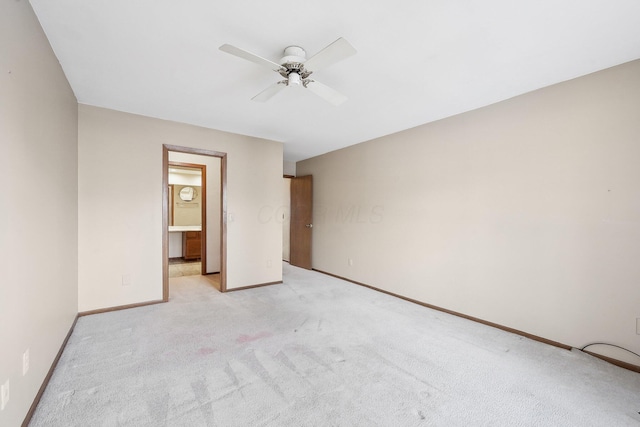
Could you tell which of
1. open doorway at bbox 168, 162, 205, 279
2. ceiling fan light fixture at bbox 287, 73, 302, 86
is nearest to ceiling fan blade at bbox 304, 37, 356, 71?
ceiling fan light fixture at bbox 287, 73, 302, 86

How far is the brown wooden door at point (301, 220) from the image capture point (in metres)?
5.67

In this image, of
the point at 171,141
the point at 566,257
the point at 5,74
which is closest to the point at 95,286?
the point at 171,141

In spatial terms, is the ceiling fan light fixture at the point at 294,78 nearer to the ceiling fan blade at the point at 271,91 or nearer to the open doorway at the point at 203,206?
the ceiling fan blade at the point at 271,91

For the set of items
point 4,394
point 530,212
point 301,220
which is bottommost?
point 4,394

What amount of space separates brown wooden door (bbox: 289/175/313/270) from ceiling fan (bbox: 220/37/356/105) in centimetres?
344

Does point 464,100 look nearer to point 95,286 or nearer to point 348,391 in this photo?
point 348,391

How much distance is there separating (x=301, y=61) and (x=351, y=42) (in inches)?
14.8

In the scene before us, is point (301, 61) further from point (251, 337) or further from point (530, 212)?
point (530, 212)

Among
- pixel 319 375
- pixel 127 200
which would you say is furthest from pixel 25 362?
pixel 127 200

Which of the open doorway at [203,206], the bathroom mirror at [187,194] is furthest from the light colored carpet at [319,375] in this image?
the bathroom mirror at [187,194]

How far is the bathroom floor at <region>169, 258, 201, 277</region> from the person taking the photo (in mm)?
5141

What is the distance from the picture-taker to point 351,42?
1.90 meters

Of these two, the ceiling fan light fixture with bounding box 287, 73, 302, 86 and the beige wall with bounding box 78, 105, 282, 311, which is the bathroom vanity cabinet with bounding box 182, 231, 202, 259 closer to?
the beige wall with bounding box 78, 105, 282, 311

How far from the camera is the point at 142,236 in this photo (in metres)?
3.39
